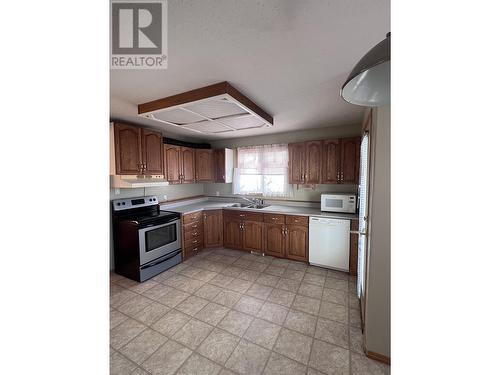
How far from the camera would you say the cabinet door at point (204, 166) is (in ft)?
13.4

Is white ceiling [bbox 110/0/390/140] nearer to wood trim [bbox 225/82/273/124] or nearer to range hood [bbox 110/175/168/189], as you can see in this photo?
wood trim [bbox 225/82/273/124]

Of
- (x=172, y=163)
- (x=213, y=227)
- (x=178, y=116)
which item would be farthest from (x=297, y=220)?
(x=172, y=163)

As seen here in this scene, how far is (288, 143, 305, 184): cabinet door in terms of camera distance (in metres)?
3.44

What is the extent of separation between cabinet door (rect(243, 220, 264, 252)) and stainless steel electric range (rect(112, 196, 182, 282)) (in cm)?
116

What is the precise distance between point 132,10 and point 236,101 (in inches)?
37.4

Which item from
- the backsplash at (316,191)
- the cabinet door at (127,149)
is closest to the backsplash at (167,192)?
the cabinet door at (127,149)

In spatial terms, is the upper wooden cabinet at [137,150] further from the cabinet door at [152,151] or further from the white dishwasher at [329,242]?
the white dishwasher at [329,242]

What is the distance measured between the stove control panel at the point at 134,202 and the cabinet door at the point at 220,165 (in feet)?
4.38

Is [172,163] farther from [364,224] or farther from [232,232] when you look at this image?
[364,224]

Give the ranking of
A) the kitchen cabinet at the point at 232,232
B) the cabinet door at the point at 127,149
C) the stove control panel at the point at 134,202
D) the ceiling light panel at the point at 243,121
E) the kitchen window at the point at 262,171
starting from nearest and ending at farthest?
the ceiling light panel at the point at 243,121, the cabinet door at the point at 127,149, the stove control panel at the point at 134,202, the kitchen cabinet at the point at 232,232, the kitchen window at the point at 262,171

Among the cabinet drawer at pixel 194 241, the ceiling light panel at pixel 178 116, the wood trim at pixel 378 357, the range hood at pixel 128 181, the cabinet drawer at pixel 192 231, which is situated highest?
the ceiling light panel at pixel 178 116

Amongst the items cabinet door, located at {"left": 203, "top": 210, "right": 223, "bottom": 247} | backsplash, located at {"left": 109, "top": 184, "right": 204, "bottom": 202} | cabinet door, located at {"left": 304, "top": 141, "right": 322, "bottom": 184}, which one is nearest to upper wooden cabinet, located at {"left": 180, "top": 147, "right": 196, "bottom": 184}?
backsplash, located at {"left": 109, "top": 184, "right": 204, "bottom": 202}
